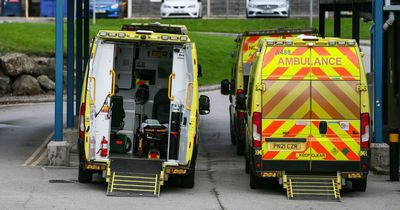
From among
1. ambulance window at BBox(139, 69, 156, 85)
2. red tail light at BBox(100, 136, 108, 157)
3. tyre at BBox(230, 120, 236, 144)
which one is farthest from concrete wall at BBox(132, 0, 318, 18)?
red tail light at BBox(100, 136, 108, 157)

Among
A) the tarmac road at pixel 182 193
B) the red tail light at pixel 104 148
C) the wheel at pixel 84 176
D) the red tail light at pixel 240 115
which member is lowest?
the tarmac road at pixel 182 193

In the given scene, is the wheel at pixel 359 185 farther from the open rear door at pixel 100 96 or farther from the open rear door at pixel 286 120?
the open rear door at pixel 100 96

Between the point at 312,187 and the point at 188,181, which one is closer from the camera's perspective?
the point at 312,187

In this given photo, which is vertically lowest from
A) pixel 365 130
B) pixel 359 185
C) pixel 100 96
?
pixel 359 185

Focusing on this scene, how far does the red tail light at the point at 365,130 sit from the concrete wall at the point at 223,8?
40577 mm

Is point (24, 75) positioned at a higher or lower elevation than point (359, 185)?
higher

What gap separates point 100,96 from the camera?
56.1 ft

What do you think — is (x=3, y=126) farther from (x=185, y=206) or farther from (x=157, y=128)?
(x=185, y=206)

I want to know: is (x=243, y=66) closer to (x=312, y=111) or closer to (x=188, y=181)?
(x=188, y=181)

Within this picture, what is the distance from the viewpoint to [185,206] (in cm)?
1544

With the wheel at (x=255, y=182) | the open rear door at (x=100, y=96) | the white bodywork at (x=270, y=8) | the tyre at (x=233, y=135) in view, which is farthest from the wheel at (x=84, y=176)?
the white bodywork at (x=270, y=8)

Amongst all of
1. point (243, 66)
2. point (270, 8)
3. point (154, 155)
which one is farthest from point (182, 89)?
point (270, 8)

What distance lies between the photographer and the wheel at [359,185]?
679 inches

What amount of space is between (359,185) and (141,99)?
4293 mm
